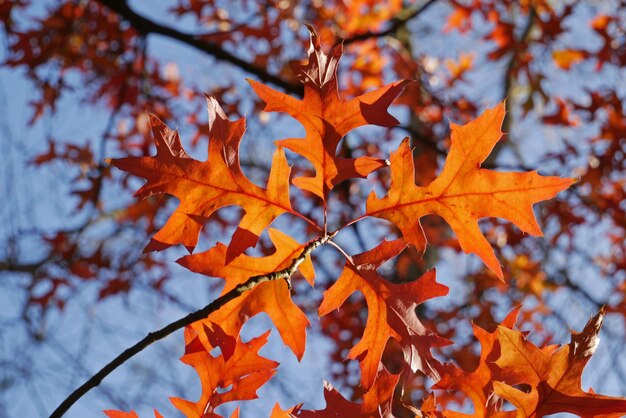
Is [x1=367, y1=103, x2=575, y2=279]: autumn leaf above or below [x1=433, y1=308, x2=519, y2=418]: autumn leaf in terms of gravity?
above

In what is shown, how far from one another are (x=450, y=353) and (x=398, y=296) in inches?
106

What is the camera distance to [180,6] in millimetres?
4492

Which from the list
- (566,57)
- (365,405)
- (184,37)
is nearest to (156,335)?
(365,405)

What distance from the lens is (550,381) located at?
113 cm

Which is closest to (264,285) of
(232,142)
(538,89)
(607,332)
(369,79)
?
(232,142)

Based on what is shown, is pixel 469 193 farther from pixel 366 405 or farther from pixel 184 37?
pixel 184 37

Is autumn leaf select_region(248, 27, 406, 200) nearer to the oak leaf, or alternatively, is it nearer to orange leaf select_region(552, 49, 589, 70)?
the oak leaf

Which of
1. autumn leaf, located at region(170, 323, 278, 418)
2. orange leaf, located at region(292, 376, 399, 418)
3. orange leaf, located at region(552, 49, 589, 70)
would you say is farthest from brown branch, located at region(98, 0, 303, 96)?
orange leaf, located at region(552, 49, 589, 70)

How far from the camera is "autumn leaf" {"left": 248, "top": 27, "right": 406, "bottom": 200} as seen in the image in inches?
47.9

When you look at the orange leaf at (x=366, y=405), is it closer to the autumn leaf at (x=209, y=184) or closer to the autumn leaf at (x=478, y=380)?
the autumn leaf at (x=478, y=380)

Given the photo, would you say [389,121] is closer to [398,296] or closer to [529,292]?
[398,296]

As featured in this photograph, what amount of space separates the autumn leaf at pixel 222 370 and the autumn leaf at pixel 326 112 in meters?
0.34

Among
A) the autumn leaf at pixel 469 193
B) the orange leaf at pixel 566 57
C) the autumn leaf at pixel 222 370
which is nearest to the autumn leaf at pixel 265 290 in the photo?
the autumn leaf at pixel 222 370

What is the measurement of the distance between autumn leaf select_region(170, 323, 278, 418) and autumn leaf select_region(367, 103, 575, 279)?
36 cm
